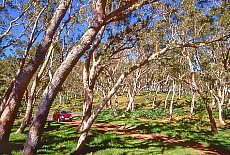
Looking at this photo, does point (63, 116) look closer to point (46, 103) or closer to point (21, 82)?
point (21, 82)

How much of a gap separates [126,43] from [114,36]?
0.99 m

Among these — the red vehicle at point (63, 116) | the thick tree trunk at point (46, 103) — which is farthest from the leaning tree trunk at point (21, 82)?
the red vehicle at point (63, 116)

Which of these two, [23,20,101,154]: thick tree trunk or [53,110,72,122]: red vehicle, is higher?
[23,20,101,154]: thick tree trunk

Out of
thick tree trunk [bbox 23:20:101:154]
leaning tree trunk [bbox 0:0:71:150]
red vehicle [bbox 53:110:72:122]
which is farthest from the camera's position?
red vehicle [bbox 53:110:72:122]

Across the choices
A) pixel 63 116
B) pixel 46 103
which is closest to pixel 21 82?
pixel 46 103

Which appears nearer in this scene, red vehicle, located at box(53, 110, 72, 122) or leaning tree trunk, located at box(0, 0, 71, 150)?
leaning tree trunk, located at box(0, 0, 71, 150)

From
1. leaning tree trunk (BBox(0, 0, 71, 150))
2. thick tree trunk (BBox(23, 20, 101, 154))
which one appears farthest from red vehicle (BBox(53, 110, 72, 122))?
thick tree trunk (BBox(23, 20, 101, 154))

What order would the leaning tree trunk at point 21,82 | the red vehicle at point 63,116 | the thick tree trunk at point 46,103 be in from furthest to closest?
the red vehicle at point 63,116 < the leaning tree trunk at point 21,82 < the thick tree trunk at point 46,103

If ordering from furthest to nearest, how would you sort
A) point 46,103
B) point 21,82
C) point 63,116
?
point 63,116
point 21,82
point 46,103

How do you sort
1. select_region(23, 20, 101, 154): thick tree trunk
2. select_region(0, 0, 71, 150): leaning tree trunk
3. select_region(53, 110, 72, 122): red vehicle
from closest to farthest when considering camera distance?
select_region(23, 20, 101, 154): thick tree trunk → select_region(0, 0, 71, 150): leaning tree trunk → select_region(53, 110, 72, 122): red vehicle

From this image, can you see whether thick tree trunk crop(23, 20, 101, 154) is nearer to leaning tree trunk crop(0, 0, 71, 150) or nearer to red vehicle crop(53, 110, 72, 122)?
leaning tree trunk crop(0, 0, 71, 150)

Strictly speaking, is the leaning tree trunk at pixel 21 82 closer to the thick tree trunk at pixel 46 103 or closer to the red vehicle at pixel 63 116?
the thick tree trunk at pixel 46 103

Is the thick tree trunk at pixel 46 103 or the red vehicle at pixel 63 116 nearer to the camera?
the thick tree trunk at pixel 46 103

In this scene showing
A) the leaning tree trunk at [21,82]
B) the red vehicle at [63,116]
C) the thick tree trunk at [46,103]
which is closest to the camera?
the thick tree trunk at [46,103]
